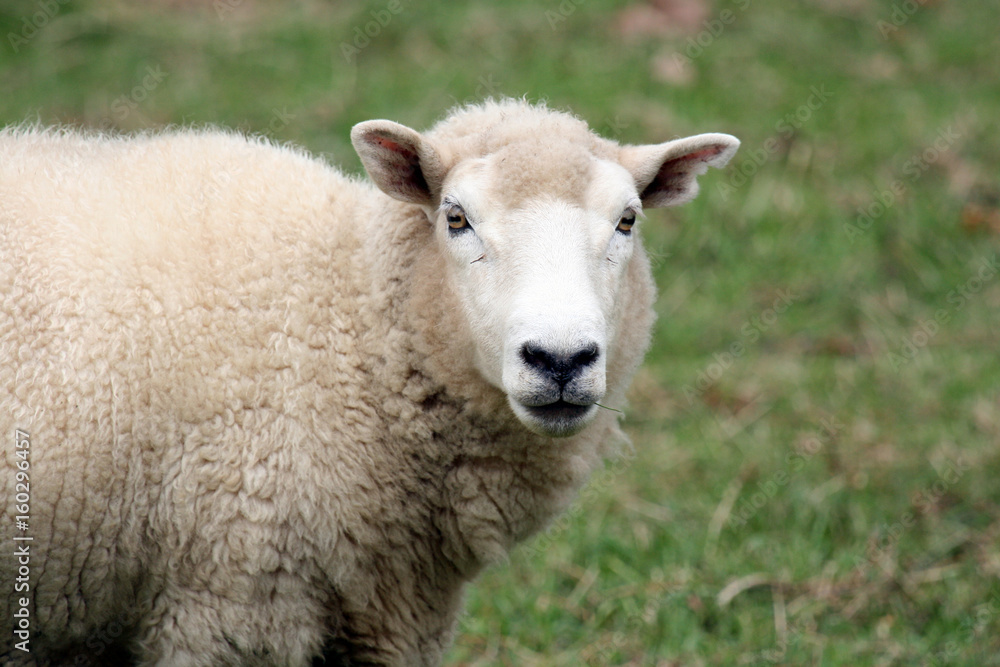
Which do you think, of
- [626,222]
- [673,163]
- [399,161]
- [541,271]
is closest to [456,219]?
[399,161]

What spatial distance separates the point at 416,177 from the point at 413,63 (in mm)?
5453

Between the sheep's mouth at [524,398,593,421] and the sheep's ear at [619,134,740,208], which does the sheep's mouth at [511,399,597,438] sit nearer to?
the sheep's mouth at [524,398,593,421]

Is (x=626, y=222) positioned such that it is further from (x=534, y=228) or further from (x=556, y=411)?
(x=556, y=411)

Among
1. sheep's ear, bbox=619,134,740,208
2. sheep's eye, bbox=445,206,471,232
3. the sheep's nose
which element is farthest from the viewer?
sheep's ear, bbox=619,134,740,208

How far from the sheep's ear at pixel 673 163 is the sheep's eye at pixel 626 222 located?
8.1 inches

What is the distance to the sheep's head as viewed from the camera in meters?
2.61

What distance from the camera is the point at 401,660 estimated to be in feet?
10.4

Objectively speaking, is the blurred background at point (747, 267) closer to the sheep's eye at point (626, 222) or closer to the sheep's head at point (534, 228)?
the sheep's head at point (534, 228)

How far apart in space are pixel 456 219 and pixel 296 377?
67cm

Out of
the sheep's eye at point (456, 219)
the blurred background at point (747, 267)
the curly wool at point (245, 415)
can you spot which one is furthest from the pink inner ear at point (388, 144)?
the blurred background at point (747, 267)

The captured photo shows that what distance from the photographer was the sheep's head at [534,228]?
103 inches

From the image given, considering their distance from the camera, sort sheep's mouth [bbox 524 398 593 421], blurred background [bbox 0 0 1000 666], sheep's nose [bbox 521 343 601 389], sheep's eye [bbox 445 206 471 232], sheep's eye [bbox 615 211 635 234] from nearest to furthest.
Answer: sheep's nose [bbox 521 343 601 389]
sheep's mouth [bbox 524 398 593 421]
sheep's eye [bbox 445 206 471 232]
sheep's eye [bbox 615 211 635 234]
blurred background [bbox 0 0 1000 666]

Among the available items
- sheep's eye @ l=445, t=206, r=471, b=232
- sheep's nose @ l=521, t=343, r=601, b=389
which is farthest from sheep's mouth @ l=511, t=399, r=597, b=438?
sheep's eye @ l=445, t=206, r=471, b=232

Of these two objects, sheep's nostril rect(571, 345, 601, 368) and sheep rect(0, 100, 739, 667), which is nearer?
sheep's nostril rect(571, 345, 601, 368)
